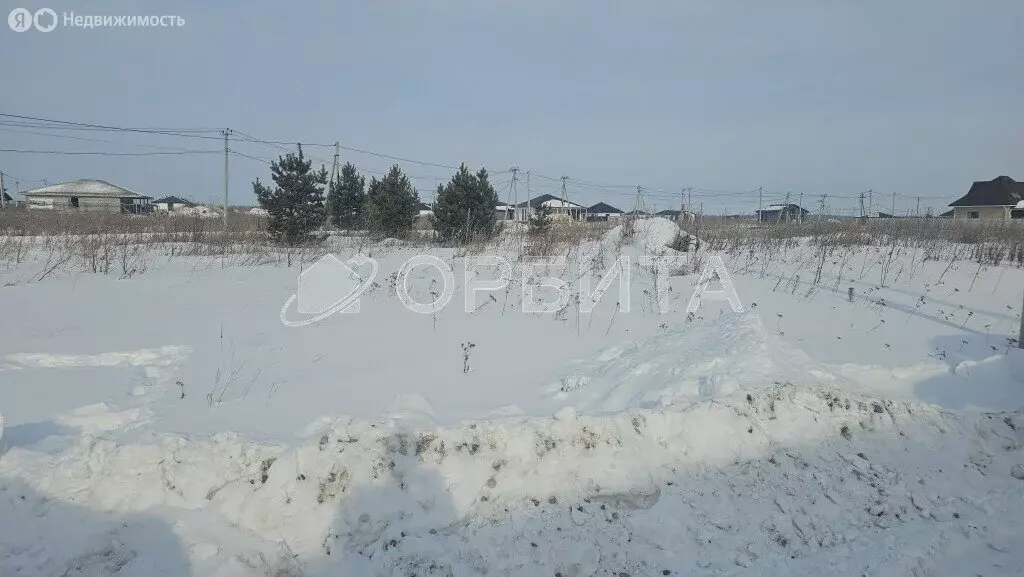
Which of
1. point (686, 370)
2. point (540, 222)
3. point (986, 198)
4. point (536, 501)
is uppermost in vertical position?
point (986, 198)

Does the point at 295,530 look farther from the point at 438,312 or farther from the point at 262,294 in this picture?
the point at 262,294

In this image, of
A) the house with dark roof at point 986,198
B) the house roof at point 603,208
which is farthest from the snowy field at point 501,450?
the house roof at point 603,208

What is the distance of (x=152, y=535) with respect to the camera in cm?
252

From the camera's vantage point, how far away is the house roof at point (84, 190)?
44.5m

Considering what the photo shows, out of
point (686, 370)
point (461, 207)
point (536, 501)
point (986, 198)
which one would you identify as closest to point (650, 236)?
point (461, 207)

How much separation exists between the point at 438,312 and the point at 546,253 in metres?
5.96

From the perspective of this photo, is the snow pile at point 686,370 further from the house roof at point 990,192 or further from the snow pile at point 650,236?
the house roof at point 990,192

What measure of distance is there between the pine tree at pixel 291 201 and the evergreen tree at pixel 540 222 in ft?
21.5

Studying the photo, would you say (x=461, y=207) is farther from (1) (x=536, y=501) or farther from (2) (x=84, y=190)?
(2) (x=84, y=190)

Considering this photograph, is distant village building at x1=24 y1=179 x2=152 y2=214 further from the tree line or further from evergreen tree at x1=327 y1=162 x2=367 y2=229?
the tree line

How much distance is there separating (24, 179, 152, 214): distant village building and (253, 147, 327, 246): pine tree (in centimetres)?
3480

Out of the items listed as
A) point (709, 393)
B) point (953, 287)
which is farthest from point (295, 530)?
point (953, 287)

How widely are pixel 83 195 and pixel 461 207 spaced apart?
43881 millimetres

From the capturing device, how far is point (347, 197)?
2248 cm
